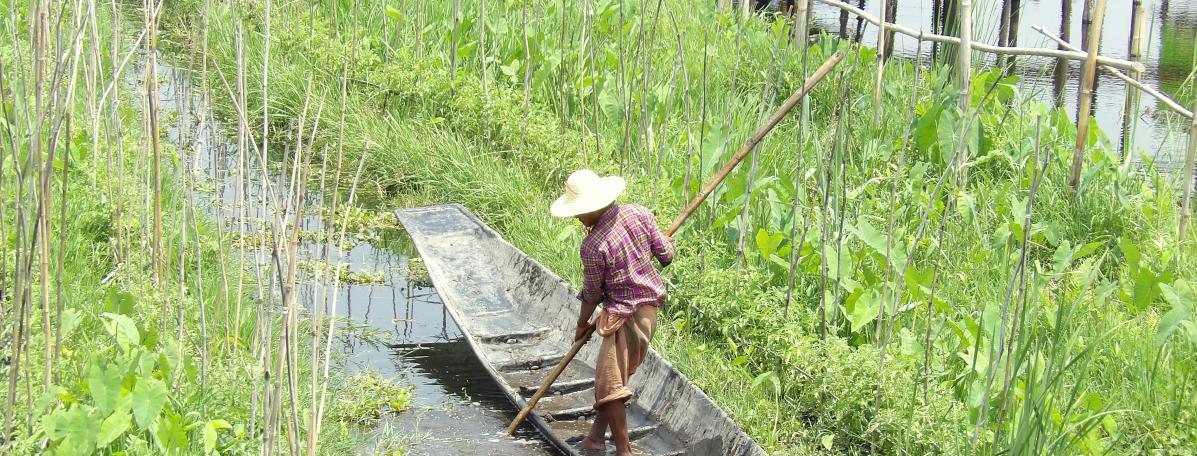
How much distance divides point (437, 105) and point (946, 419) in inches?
168

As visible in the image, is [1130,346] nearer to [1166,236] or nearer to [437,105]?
[1166,236]

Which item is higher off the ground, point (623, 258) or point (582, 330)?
point (623, 258)

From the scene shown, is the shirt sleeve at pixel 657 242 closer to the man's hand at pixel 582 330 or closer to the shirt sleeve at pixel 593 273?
the shirt sleeve at pixel 593 273

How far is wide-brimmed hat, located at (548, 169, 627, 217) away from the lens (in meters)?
3.38

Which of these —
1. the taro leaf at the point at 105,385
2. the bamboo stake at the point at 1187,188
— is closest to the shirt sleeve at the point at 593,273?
the taro leaf at the point at 105,385

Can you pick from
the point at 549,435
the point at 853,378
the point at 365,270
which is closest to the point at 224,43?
the point at 365,270

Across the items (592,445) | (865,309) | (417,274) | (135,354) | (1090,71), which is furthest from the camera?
(417,274)

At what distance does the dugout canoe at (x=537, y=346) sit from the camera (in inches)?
145

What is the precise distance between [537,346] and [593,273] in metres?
1.29

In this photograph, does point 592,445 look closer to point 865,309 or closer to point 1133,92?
point 865,309

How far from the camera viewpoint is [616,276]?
3.45 meters

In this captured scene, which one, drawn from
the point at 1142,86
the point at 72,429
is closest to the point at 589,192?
the point at 72,429

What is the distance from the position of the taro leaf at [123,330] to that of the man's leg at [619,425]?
1473 millimetres

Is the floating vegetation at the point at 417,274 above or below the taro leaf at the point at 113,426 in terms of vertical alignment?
below
